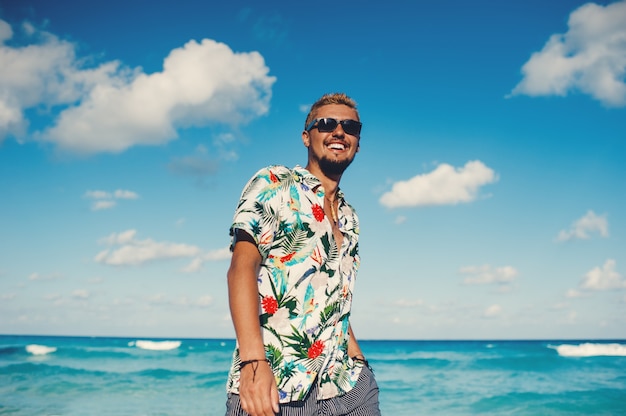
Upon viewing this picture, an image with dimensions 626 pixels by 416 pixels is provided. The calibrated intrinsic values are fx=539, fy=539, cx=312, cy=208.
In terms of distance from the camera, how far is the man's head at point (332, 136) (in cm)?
244

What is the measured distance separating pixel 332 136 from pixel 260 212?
72 centimetres

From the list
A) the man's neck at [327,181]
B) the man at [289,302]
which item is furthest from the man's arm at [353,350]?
the man's neck at [327,181]

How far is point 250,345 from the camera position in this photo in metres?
1.75

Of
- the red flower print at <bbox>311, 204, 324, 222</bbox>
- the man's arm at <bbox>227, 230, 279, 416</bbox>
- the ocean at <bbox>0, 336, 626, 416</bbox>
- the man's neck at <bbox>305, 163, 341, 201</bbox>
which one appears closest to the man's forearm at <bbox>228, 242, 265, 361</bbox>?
the man's arm at <bbox>227, 230, 279, 416</bbox>

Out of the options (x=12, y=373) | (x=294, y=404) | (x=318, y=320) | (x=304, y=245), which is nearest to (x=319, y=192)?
(x=304, y=245)

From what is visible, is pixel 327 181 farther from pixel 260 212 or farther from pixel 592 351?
pixel 592 351

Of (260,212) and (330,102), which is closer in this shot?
(260,212)

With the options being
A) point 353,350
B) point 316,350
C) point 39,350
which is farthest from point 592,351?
point 316,350

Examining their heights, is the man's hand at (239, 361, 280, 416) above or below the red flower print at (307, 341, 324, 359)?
below

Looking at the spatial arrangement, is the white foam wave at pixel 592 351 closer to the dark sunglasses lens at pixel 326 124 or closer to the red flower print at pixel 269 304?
the dark sunglasses lens at pixel 326 124

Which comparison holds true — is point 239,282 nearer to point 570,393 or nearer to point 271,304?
point 271,304

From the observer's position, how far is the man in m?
1.76

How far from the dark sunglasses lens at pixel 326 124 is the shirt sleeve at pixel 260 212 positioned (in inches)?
22.6

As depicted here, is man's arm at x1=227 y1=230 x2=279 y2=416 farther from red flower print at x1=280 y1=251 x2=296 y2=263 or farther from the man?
red flower print at x1=280 y1=251 x2=296 y2=263
